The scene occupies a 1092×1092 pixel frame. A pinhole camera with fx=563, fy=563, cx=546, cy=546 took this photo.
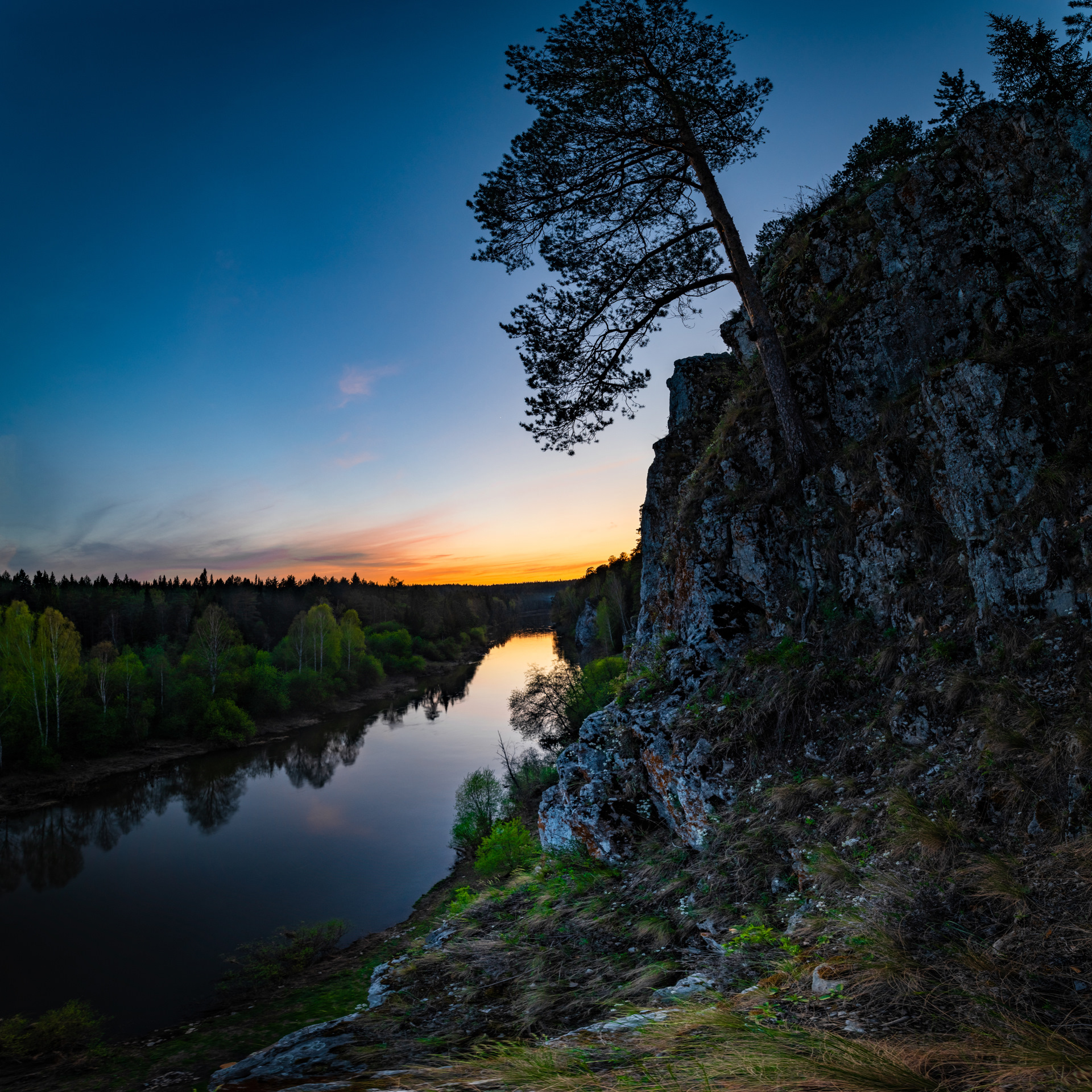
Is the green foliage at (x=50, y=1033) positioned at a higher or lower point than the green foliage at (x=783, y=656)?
lower

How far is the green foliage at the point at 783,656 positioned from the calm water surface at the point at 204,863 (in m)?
19.6

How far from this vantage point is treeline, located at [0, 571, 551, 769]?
3800 cm

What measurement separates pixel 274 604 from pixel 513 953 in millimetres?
96658

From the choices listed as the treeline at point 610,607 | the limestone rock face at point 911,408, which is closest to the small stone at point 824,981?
the limestone rock face at point 911,408

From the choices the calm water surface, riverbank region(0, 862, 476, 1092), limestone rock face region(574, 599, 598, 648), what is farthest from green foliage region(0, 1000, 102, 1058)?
limestone rock face region(574, 599, 598, 648)

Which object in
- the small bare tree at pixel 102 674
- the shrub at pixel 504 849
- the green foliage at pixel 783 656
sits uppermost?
the green foliage at pixel 783 656

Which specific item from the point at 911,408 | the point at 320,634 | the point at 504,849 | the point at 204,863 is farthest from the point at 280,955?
the point at 320,634

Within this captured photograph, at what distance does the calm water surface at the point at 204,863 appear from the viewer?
18703 millimetres

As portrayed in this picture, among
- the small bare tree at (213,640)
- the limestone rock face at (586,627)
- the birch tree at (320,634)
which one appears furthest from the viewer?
the birch tree at (320,634)

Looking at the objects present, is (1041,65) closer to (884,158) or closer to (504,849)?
(884,158)

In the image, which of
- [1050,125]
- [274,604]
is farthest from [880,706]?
[274,604]

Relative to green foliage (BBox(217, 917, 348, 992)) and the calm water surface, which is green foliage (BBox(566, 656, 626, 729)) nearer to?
the calm water surface

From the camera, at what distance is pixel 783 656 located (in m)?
8.23

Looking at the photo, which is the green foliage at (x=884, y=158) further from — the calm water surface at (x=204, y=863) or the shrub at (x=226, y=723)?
the shrub at (x=226, y=723)
